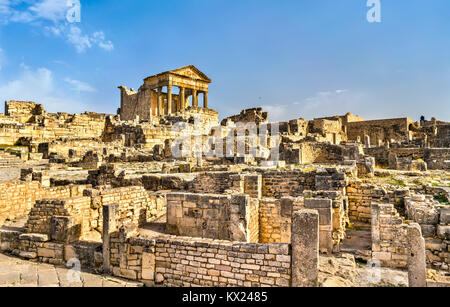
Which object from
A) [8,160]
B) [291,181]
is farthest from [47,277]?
[8,160]

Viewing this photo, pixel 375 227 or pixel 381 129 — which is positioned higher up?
pixel 381 129

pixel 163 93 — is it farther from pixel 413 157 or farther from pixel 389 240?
pixel 389 240

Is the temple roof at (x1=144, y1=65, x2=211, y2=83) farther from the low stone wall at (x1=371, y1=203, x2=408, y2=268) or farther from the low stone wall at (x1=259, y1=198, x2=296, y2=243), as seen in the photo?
the low stone wall at (x1=371, y1=203, x2=408, y2=268)

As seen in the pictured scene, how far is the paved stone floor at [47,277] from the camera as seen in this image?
4.82 meters

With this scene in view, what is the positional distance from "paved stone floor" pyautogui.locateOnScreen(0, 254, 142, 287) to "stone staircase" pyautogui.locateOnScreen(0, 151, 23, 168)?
41.4 feet

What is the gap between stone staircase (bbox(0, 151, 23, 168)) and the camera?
15680 mm

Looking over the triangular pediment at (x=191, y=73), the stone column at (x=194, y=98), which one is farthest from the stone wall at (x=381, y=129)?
the triangular pediment at (x=191, y=73)

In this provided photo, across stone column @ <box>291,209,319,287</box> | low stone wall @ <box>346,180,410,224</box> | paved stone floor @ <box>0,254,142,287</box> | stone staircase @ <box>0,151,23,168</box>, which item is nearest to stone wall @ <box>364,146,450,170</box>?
low stone wall @ <box>346,180,410,224</box>

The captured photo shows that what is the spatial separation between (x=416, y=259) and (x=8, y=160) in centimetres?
1968

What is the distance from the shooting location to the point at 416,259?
4.11m

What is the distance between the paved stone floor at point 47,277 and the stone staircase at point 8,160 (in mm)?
12622

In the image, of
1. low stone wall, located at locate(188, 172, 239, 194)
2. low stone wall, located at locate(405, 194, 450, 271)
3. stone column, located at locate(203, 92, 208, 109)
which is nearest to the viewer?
low stone wall, located at locate(405, 194, 450, 271)
